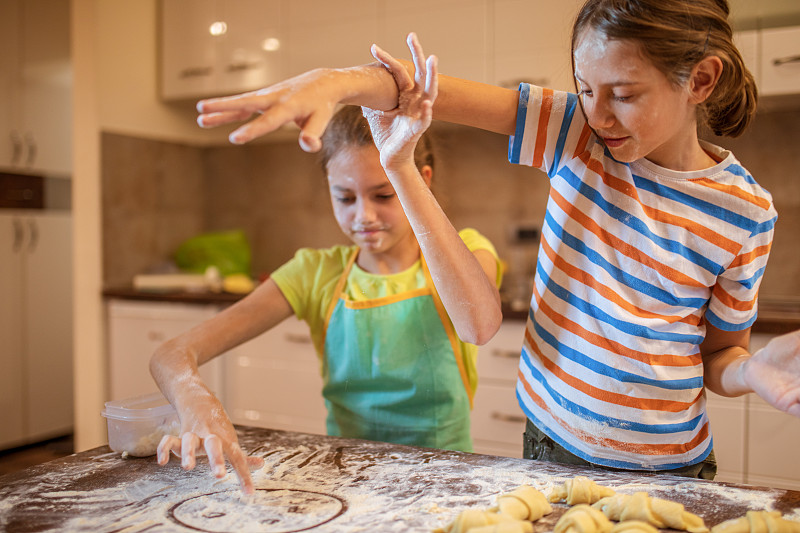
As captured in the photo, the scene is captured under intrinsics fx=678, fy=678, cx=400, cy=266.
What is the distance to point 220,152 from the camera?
2.65 m

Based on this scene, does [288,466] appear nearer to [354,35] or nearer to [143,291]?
[354,35]

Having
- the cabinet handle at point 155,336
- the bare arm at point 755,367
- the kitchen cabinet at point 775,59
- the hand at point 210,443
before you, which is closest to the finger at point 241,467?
the hand at point 210,443

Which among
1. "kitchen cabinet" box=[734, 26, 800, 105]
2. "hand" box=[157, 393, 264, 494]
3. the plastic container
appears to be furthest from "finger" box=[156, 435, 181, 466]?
"kitchen cabinet" box=[734, 26, 800, 105]

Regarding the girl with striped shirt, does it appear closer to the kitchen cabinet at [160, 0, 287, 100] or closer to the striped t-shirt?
A: the striped t-shirt

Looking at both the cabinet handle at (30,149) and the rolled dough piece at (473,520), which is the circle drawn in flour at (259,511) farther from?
the cabinet handle at (30,149)

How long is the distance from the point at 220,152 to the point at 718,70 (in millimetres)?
2199

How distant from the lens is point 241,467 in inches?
28.8

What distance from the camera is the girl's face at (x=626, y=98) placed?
705 millimetres

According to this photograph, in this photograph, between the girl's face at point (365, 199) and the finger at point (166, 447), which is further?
the girl's face at point (365, 199)

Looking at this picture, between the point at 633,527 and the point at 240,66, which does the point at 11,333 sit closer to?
the point at 240,66

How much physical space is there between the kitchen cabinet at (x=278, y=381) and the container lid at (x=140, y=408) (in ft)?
3.31

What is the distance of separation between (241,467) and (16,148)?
2.50 metres

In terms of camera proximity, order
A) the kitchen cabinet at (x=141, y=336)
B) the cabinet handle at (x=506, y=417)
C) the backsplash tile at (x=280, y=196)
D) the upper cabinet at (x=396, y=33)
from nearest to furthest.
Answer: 1. the upper cabinet at (x=396, y=33)
2. the cabinet handle at (x=506, y=417)
3. the backsplash tile at (x=280, y=196)
4. the kitchen cabinet at (x=141, y=336)

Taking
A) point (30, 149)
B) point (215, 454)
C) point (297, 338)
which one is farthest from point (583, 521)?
point (30, 149)
